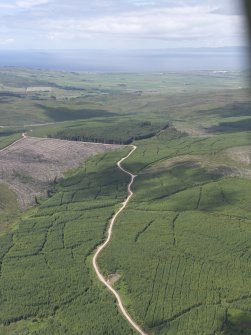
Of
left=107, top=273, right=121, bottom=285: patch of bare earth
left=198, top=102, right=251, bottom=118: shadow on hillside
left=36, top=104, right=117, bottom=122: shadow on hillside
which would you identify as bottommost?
left=107, top=273, right=121, bottom=285: patch of bare earth

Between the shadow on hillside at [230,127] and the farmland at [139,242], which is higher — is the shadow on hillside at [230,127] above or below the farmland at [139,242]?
above

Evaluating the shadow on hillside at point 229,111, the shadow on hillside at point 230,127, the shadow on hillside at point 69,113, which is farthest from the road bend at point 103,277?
the shadow on hillside at point 69,113

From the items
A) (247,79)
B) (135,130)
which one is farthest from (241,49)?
(135,130)

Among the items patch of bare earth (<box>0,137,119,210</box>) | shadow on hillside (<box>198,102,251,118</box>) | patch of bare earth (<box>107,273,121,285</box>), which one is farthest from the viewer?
shadow on hillside (<box>198,102,251,118</box>)

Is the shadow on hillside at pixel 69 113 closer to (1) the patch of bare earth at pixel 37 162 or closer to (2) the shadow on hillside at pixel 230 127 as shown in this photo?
(1) the patch of bare earth at pixel 37 162

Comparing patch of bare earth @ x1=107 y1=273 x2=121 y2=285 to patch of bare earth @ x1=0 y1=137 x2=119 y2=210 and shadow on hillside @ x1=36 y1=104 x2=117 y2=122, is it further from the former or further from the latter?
shadow on hillside @ x1=36 y1=104 x2=117 y2=122

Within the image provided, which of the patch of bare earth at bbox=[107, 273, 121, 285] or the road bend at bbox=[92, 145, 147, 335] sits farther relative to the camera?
the patch of bare earth at bbox=[107, 273, 121, 285]

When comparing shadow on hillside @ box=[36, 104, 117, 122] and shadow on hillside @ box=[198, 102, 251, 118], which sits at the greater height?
shadow on hillside @ box=[36, 104, 117, 122]

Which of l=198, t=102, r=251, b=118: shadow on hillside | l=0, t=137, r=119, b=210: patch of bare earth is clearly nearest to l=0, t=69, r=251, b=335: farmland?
l=0, t=137, r=119, b=210: patch of bare earth
